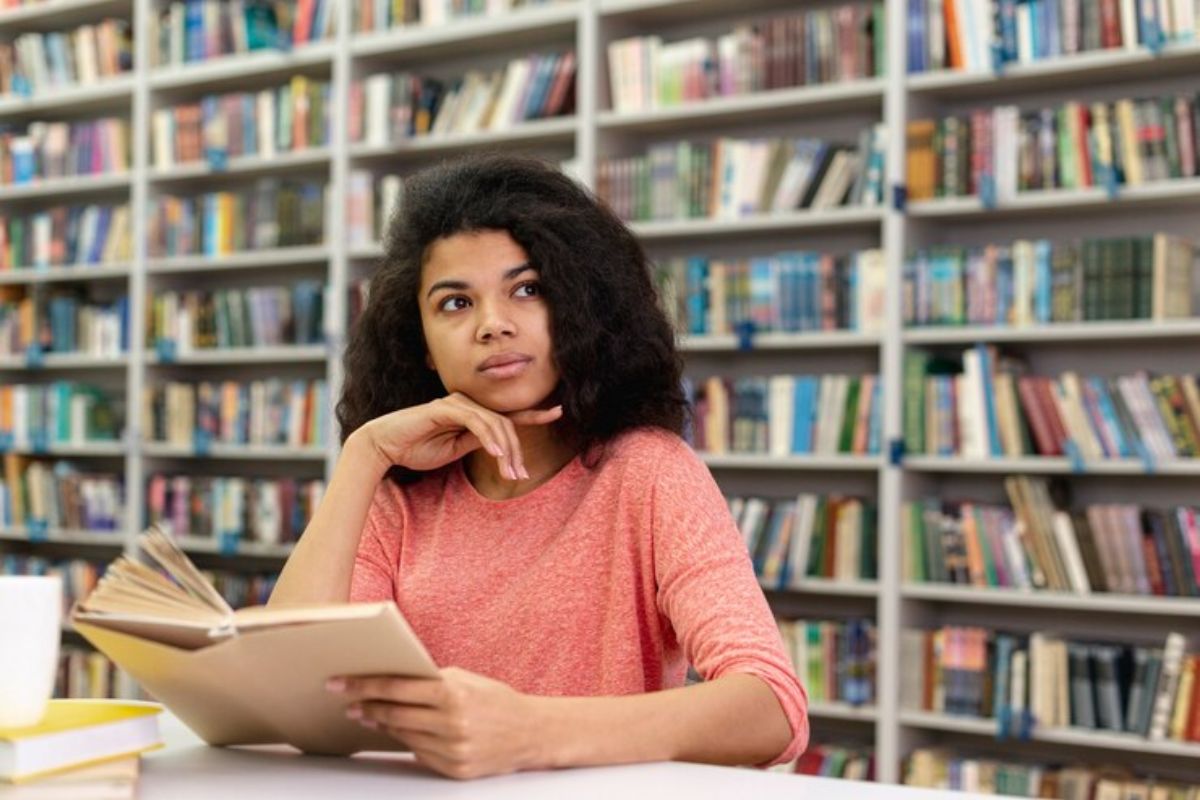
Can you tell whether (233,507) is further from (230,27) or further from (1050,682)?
(1050,682)

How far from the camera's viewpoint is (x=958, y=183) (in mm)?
3445

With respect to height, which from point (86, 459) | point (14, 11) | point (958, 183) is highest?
point (14, 11)

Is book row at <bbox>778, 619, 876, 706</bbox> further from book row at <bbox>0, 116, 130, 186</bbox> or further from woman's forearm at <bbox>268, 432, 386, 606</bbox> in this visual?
book row at <bbox>0, 116, 130, 186</bbox>

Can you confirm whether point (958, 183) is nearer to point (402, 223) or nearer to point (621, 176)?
point (621, 176)

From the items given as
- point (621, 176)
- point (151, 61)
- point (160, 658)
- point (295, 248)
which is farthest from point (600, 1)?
point (160, 658)

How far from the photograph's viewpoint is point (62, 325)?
16.6 feet

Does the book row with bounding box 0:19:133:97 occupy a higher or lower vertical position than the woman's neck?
higher

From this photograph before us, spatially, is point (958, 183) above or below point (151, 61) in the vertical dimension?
below

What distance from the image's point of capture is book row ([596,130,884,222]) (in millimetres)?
3615

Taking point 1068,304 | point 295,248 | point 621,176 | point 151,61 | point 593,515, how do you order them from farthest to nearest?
point 151,61
point 295,248
point 621,176
point 1068,304
point 593,515

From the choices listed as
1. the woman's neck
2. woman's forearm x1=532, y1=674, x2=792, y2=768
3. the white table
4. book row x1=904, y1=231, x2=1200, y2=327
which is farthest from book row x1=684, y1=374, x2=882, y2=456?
the white table

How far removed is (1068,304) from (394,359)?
203 cm

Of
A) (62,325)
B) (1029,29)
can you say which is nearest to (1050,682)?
(1029,29)

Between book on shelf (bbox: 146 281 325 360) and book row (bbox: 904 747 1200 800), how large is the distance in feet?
7.21
